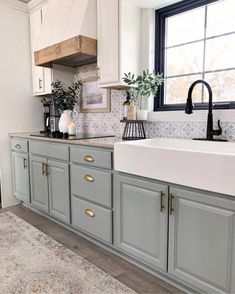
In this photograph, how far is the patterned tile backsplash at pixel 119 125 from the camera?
1.90m

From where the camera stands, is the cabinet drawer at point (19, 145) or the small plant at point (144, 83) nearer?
the small plant at point (144, 83)

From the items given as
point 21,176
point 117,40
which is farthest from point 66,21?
point 21,176

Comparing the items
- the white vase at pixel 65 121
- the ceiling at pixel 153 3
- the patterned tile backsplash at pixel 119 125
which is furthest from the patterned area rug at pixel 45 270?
the ceiling at pixel 153 3

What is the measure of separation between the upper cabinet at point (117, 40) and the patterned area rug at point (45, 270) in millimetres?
1477

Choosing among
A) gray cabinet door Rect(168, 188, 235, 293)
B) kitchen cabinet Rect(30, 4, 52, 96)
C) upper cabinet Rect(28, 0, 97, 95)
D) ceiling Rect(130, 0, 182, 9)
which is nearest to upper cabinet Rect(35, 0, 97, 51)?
upper cabinet Rect(28, 0, 97, 95)

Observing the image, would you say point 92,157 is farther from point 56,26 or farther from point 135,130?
point 56,26

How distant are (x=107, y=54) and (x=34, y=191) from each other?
1.64 meters

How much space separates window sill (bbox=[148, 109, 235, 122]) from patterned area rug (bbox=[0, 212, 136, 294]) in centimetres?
129

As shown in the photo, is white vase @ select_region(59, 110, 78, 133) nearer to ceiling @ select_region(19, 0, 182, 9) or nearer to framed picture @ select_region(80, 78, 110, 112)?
framed picture @ select_region(80, 78, 110, 112)

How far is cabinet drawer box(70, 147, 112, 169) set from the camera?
70.6 inches

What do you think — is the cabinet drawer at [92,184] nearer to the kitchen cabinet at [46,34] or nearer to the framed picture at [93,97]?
the framed picture at [93,97]

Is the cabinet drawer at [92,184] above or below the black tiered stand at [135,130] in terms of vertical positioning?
below

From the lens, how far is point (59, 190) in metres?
2.33

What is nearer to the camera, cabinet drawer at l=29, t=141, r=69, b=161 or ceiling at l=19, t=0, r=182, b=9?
ceiling at l=19, t=0, r=182, b=9
